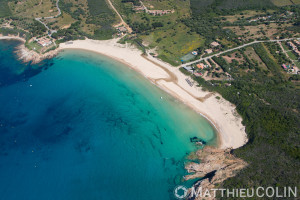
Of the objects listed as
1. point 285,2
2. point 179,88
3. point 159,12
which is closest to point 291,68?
point 179,88

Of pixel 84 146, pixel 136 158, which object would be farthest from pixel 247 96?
pixel 84 146

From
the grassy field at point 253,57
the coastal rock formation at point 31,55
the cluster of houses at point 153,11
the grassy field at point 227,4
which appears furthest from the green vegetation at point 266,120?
the coastal rock formation at point 31,55

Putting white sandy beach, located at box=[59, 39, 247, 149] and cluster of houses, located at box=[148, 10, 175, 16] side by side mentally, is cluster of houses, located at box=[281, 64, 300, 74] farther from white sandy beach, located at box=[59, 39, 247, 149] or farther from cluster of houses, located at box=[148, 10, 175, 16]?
cluster of houses, located at box=[148, 10, 175, 16]

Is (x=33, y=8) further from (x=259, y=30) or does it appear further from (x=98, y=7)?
(x=259, y=30)

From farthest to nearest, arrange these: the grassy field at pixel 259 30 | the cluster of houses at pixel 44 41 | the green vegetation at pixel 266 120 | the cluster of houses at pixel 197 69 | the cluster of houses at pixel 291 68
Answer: the grassy field at pixel 259 30 → the cluster of houses at pixel 44 41 → the cluster of houses at pixel 197 69 → the cluster of houses at pixel 291 68 → the green vegetation at pixel 266 120

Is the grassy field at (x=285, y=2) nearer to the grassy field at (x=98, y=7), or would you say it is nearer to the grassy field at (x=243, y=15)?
the grassy field at (x=243, y=15)

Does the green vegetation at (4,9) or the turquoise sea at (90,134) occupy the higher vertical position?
the green vegetation at (4,9)

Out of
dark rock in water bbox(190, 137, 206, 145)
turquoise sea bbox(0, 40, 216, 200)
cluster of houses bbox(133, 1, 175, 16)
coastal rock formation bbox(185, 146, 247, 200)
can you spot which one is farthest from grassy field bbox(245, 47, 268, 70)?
cluster of houses bbox(133, 1, 175, 16)
